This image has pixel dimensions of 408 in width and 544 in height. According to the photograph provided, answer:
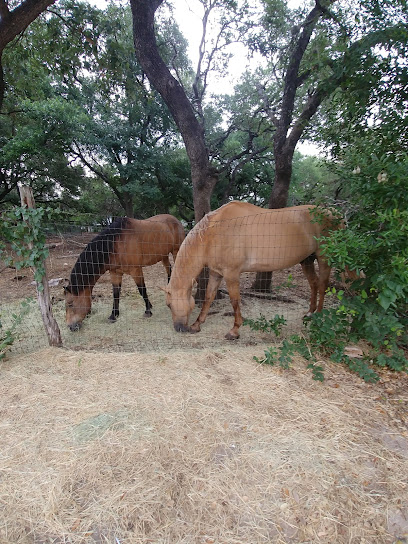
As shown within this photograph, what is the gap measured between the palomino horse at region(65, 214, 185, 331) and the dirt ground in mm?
956

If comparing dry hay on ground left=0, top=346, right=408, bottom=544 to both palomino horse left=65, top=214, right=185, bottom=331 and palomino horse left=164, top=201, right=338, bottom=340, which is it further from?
palomino horse left=65, top=214, right=185, bottom=331

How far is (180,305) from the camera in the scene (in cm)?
362

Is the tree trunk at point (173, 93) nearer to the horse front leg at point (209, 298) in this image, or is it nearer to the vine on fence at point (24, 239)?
the horse front leg at point (209, 298)

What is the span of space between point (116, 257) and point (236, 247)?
1.90m

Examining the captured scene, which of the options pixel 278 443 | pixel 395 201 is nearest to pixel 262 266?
pixel 395 201

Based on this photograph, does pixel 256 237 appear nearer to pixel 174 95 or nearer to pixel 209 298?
pixel 209 298

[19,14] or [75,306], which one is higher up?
[19,14]

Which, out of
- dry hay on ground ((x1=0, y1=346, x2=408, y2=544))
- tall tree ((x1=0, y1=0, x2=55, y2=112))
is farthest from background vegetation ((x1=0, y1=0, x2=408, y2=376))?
dry hay on ground ((x1=0, y1=346, x2=408, y2=544))

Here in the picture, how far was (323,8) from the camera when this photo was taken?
408 cm

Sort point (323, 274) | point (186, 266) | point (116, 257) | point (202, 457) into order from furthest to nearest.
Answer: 1. point (116, 257)
2. point (323, 274)
3. point (186, 266)
4. point (202, 457)

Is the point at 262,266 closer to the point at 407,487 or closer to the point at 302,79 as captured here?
the point at 407,487

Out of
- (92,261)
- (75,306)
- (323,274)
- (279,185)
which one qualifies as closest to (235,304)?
(323,274)

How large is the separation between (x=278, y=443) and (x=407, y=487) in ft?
2.38

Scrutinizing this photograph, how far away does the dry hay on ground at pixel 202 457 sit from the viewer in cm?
135
